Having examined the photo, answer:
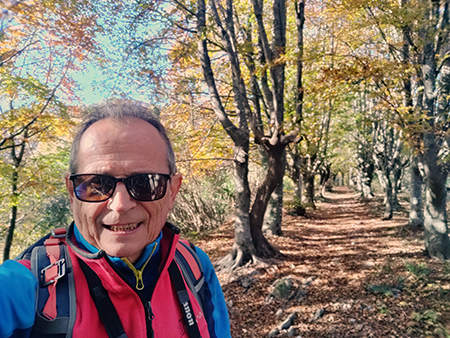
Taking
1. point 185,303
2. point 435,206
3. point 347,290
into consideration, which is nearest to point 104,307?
point 185,303

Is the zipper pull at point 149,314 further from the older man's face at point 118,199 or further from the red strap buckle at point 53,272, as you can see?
the red strap buckle at point 53,272

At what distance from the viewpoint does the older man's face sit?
1161mm

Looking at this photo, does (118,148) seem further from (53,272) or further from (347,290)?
(347,290)

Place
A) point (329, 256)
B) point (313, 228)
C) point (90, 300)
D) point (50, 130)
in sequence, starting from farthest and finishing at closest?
point (313, 228), point (50, 130), point (329, 256), point (90, 300)

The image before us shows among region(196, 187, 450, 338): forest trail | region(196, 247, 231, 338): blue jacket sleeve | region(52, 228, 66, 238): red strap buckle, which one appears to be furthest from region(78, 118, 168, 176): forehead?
region(196, 187, 450, 338): forest trail

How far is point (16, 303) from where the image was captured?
920 millimetres

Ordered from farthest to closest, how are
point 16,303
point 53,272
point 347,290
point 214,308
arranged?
point 347,290 → point 214,308 → point 53,272 → point 16,303

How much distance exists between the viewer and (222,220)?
36.4ft

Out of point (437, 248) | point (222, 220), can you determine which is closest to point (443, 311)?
point (437, 248)

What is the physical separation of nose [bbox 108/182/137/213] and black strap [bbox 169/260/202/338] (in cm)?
44

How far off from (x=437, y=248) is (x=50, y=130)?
11305 millimetres

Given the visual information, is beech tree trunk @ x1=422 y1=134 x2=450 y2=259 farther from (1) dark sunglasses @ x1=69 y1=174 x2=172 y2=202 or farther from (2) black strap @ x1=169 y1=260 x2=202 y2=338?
(1) dark sunglasses @ x1=69 y1=174 x2=172 y2=202

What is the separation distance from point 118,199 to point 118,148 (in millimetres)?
227

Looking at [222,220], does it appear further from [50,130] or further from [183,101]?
[50,130]
